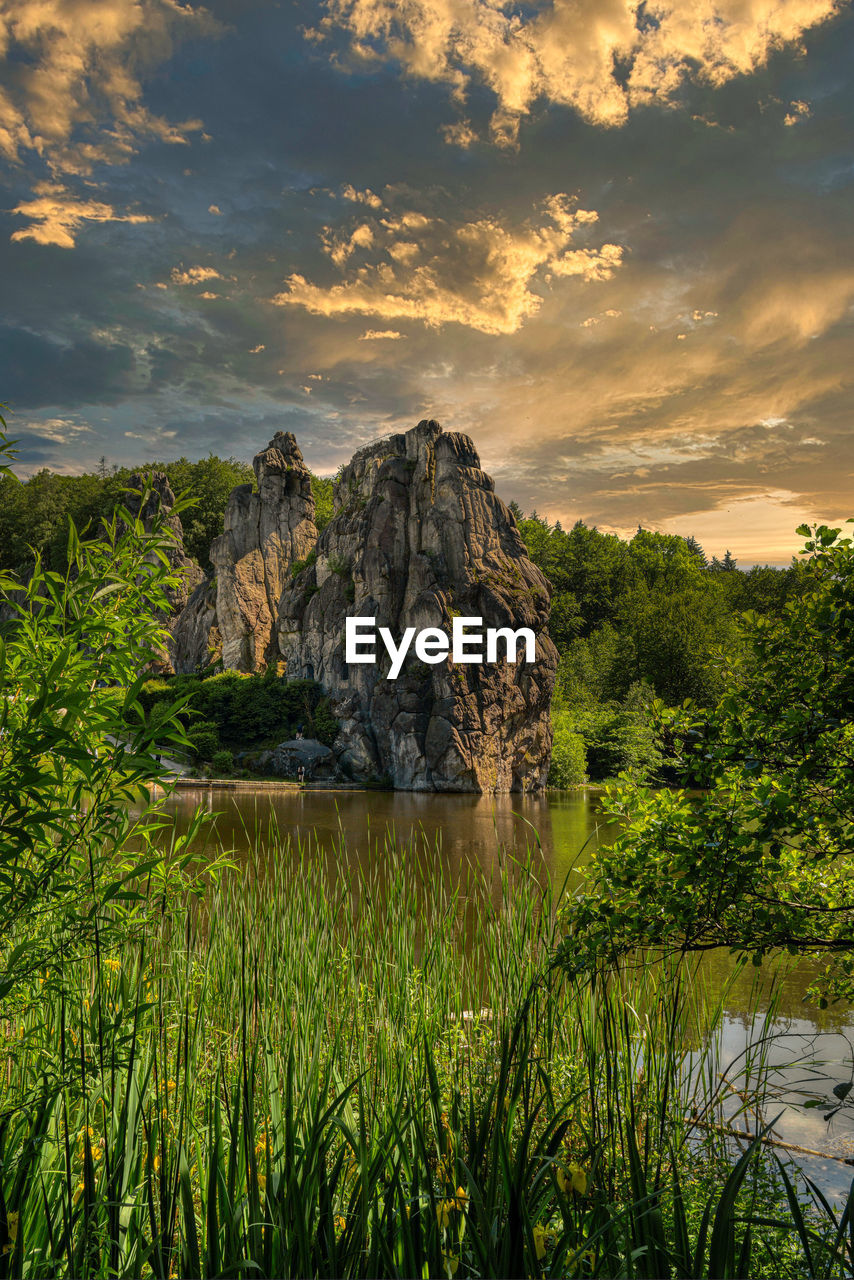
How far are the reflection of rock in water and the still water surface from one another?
8.46 feet

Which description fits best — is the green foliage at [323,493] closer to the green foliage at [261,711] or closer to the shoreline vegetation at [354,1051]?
the green foliage at [261,711]

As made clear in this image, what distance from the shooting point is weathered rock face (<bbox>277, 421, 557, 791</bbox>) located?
3173cm

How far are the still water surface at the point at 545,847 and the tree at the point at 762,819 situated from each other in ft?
1.01

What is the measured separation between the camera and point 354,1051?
11.9ft

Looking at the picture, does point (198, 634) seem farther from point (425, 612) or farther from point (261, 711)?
point (425, 612)

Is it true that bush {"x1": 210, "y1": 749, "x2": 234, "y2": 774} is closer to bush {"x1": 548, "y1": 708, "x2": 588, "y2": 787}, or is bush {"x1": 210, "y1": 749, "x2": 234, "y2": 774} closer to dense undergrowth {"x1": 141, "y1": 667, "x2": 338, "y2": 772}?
dense undergrowth {"x1": 141, "y1": 667, "x2": 338, "y2": 772}

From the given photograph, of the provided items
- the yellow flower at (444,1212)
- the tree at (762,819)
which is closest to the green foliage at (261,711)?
the tree at (762,819)

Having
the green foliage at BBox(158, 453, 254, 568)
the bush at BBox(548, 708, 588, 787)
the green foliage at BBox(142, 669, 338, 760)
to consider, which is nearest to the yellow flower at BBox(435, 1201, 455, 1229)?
the green foliage at BBox(142, 669, 338, 760)

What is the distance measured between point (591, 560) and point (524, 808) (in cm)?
3553

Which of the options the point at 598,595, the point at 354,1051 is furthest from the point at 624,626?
the point at 354,1051

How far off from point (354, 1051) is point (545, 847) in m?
13.9

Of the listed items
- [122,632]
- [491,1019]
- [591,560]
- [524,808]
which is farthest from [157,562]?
[591,560]

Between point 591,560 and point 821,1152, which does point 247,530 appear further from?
point 821,1152

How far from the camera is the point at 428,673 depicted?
32.6 m
